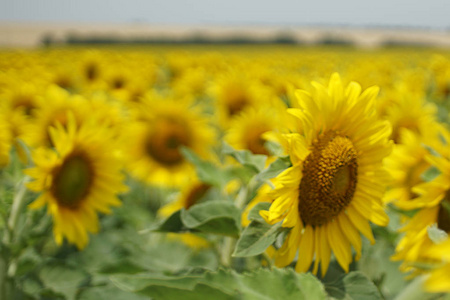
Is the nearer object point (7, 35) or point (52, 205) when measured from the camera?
point (52, 205)

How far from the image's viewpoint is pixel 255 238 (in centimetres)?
111

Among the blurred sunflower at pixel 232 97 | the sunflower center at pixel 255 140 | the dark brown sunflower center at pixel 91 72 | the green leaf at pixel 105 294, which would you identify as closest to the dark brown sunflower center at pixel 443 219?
the green leaf at pixel 105 294

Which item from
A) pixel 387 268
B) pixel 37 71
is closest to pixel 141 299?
pixel 387 268

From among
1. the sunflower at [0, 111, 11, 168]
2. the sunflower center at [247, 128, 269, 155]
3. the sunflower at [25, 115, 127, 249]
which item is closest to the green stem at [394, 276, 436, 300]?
the sunflower at [25, 115, 127, 249]

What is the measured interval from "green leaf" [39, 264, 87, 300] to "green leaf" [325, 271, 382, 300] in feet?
4.84

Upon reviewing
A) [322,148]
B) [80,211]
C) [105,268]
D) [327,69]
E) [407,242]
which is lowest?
[327,69]

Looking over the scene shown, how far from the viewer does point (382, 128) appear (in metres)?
1.31

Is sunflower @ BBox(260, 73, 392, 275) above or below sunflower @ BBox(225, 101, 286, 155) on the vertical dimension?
above

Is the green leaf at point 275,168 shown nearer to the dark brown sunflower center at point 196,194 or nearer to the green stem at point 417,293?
the green stem at point 417,293

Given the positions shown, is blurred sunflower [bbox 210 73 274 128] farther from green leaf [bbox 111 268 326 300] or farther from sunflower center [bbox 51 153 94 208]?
green leaf [bbox 111 268 326 300]

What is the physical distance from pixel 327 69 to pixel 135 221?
30.1 ft

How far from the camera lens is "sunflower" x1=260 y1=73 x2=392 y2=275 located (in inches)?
45.9

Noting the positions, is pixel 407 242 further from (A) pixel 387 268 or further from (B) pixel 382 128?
(A) pixel 387 268

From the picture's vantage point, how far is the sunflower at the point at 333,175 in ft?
3.83
